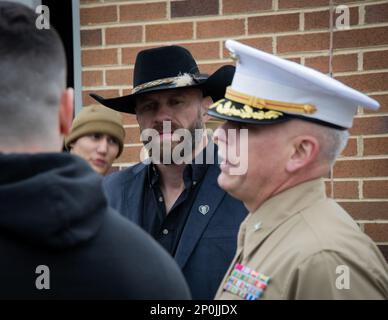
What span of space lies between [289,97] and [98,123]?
1.96m

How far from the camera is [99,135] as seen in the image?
12.5 feet

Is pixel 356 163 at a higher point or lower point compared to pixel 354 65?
lower

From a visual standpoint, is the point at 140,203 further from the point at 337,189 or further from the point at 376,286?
the point at 376,286

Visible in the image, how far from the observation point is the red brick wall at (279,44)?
330 centimetres

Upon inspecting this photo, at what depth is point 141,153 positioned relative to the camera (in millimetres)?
3717

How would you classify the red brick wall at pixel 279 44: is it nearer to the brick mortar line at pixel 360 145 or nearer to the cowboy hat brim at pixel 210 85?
the brick mortar line at pixel 360 145

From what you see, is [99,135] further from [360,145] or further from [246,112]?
[246,112]

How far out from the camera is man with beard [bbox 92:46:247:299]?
275 centimetres

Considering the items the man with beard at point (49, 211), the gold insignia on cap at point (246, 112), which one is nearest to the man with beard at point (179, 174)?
the gold insignia on cap at point (246, 112)

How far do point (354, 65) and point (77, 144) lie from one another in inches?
70.4
